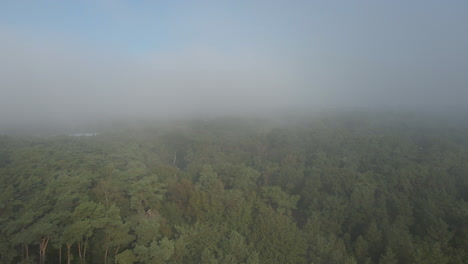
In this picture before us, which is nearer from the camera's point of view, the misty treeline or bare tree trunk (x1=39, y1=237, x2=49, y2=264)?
bare tree trunk (x1=39, y1=237, x2=49, y2=264)

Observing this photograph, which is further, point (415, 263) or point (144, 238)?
point (415, 263)

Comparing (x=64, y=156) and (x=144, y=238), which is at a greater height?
(x=64, y=156)

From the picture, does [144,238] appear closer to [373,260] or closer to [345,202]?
[373,260]

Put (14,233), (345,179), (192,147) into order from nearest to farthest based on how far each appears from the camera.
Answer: (14,233), (345,179), (192,147)

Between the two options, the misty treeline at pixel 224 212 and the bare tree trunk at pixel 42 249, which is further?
the misty treeline at pixel 224 212

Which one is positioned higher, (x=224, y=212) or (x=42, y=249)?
(x=42, y=249)

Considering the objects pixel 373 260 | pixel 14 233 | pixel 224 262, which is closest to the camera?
pixel 14 233

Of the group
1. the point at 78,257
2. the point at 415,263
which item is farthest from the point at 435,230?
the point at 78,257

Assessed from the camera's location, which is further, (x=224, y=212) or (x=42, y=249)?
(x=224, y=212)
